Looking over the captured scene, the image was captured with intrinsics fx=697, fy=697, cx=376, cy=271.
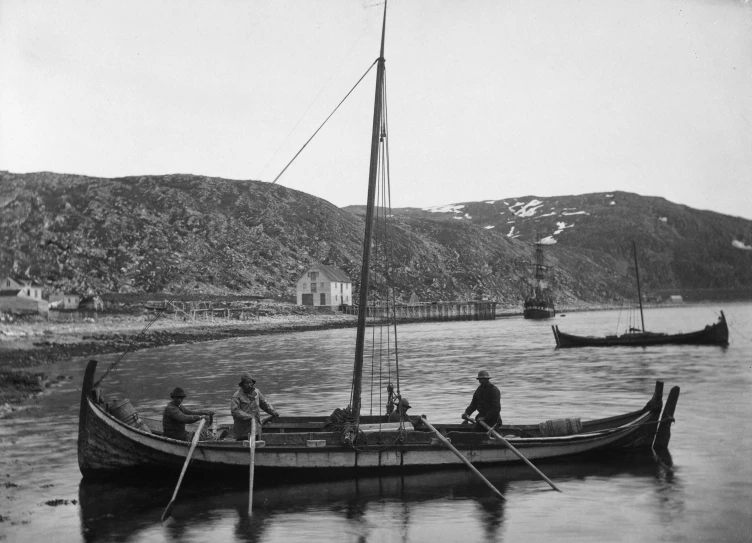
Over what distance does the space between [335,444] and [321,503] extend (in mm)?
1626

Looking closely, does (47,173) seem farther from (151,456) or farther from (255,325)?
(151,456)

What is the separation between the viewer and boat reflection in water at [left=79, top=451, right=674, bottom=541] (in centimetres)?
1418

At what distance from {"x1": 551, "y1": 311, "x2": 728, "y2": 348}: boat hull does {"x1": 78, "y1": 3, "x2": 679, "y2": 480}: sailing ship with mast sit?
52.9m

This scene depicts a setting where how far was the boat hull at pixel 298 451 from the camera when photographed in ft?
54.2

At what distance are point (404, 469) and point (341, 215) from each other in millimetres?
166850

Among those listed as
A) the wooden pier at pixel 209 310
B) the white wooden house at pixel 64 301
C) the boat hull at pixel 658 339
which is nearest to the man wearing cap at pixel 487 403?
the boat hull at pixel 658 339

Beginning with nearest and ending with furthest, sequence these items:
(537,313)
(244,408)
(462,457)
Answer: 1. (462,457)
2. (244,408)
3. (537,313)

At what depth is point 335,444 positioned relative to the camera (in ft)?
56.1

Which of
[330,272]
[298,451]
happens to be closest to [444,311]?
[330,272]

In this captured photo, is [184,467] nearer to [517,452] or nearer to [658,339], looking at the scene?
[517,452]

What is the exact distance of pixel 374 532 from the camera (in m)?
14.1

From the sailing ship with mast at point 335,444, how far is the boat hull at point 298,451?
24 mm

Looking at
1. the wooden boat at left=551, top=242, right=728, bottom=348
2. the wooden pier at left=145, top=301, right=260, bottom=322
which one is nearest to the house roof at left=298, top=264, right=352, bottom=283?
the wooden pier at left=145, top=301, right=260, bottom=322

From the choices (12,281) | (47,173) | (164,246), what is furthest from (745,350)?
(47,173)
